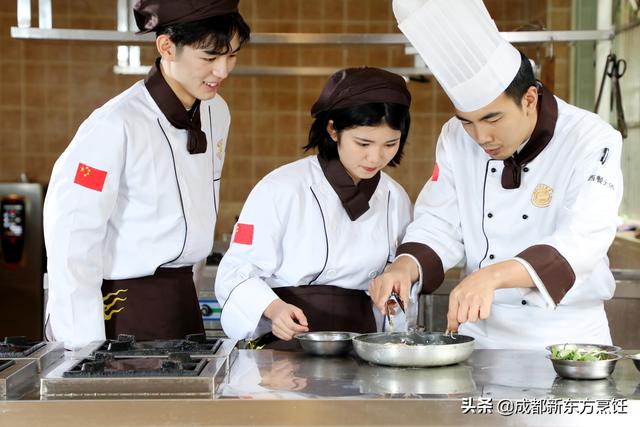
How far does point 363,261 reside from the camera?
8.18 ft

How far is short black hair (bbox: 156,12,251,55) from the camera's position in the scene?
2.32m

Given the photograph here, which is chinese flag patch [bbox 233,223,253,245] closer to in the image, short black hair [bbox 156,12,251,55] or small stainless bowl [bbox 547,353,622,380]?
short black hair [bbox 156,12,251,55]

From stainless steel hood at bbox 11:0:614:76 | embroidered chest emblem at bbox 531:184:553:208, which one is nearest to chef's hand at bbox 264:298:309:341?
embroidered chest emblem at bbox 531:184:553:208

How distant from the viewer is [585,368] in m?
1.73

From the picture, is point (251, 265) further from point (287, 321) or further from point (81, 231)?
point (81, 231)

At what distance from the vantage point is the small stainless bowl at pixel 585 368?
173 centimetres

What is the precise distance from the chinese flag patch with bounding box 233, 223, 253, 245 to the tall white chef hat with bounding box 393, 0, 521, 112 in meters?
0.67

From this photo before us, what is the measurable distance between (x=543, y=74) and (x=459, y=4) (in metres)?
2.76

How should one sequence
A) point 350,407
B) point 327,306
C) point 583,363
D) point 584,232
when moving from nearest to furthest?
point 350,407, point 583,363, point 584,232, point 327,306

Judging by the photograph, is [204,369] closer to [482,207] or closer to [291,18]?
[482,207]

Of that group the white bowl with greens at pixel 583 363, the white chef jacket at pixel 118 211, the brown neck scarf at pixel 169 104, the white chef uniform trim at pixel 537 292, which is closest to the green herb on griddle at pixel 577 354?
the white bowl with greens at pixel 583 363

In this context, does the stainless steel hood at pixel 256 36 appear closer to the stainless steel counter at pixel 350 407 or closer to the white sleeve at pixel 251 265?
the white sleeve at pixel 251 265

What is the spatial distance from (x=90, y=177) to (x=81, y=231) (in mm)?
137

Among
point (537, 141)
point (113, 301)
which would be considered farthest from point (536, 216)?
point (113, 301)
